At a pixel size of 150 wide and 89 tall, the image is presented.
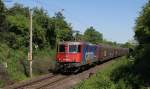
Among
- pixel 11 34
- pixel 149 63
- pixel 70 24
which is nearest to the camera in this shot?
pixel 149 63

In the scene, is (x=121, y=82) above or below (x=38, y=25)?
below

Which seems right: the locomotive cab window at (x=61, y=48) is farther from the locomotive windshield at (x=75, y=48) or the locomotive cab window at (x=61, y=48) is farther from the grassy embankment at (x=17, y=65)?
the grassy embankment at (x=17, y=65)

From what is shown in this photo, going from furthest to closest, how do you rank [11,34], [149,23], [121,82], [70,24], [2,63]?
[70,24] → [11,34] → [2,63] → [149,23] → [121,82]

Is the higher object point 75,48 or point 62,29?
point 62,29

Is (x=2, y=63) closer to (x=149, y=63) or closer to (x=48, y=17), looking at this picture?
(x=149, y=63)

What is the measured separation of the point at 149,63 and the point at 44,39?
2204 centimetres

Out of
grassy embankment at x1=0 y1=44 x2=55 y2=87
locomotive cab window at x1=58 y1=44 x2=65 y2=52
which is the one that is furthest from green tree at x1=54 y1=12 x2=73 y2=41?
locomotive cab window at x1=58 y1=44 x2=65 y2=52

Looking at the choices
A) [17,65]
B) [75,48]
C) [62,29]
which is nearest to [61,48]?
[75,48]

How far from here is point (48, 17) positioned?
4997cm

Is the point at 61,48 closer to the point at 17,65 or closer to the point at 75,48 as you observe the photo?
the point at 75,48

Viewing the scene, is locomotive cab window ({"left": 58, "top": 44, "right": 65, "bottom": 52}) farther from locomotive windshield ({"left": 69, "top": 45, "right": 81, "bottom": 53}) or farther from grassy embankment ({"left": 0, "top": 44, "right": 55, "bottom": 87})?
grassy embankment ({"left": 0, "top": 44, "right": 55, "bottom": 87})

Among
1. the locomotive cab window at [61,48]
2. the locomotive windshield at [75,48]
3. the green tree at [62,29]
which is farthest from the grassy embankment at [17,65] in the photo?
the green tree at [62,29]

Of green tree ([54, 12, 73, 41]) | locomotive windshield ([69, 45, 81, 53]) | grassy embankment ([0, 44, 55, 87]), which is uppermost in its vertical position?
green tree ([54, 12, 73, 41])

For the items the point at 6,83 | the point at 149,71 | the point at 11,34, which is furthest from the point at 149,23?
the point at 11,34
